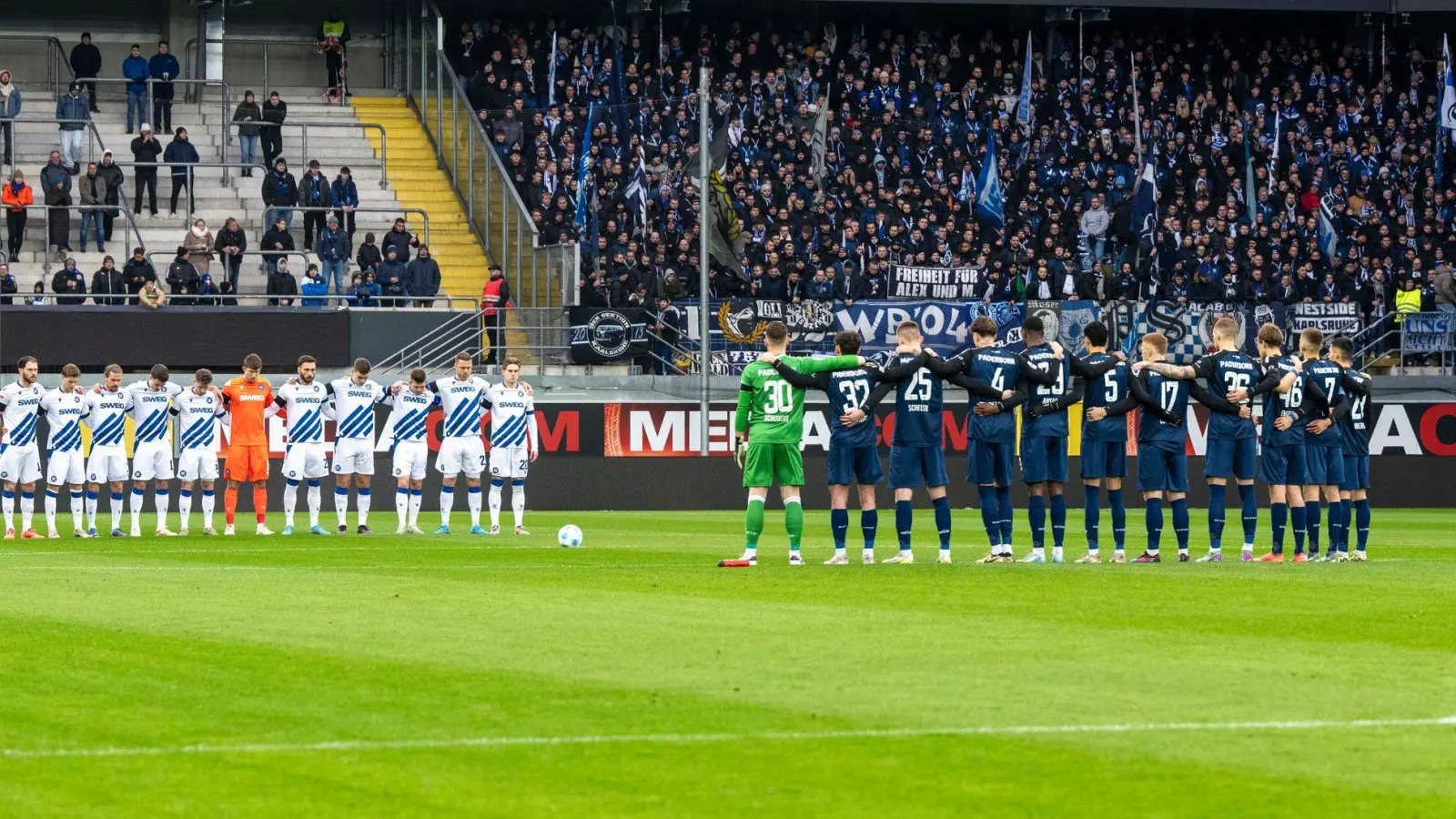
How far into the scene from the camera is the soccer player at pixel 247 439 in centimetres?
2728

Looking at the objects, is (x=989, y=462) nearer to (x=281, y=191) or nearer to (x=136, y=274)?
(x=136, y=274)

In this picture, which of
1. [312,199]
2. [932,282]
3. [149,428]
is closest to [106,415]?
[149,428]

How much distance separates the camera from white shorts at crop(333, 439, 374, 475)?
91.6ft

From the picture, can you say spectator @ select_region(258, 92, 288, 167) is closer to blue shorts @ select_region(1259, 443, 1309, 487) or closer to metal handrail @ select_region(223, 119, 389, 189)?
metal handrail @ select_region(223, 119, 389, 189)

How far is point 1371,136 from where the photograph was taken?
156ft

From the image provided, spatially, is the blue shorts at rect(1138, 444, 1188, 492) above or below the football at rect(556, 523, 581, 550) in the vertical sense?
above

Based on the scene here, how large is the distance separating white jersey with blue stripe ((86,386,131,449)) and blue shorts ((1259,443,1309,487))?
46.5ft

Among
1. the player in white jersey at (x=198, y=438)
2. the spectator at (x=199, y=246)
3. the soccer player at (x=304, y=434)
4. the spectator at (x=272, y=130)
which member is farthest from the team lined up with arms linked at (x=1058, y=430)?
the spectator at (x=272, y=130)

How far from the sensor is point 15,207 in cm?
3881

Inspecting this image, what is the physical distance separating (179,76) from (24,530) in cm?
2223

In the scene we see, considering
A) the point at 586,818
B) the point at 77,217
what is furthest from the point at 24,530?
the point at 586,818

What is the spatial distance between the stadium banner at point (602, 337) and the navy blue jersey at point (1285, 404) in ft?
57.8

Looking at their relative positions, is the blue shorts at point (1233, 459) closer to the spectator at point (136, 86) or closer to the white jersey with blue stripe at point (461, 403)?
the white jersey with blue stripe at point (461, 403)

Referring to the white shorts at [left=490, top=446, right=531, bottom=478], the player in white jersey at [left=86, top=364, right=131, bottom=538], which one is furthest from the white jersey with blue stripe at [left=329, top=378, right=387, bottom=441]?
the player in white jersey at [left=86, top=364, right=131, bottom=538]
